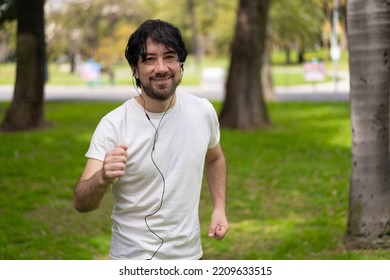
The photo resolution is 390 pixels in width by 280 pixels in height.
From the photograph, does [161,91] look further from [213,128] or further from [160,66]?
[213,128]

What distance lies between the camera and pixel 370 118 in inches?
241

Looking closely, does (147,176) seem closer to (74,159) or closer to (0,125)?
(74,159)

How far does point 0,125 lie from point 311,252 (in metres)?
9.51

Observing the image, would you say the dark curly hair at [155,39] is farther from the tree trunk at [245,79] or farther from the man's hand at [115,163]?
the tree trunk at [245,79]

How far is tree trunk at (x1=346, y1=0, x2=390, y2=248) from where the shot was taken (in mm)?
6031

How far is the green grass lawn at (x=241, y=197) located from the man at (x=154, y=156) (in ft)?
10.9

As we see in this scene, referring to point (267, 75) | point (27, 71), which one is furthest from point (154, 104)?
point (267, 75)

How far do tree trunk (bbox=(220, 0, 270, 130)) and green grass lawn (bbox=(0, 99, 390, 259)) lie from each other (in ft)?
1.55

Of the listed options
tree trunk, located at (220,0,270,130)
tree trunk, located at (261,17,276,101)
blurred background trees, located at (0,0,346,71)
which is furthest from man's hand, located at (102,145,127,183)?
blurred background trees, located at (0,0,346,71)

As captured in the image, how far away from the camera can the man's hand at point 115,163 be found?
245cm

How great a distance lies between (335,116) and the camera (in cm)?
1705

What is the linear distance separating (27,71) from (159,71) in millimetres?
12191

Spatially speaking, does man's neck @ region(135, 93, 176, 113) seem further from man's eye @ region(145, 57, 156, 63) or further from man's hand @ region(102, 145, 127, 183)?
man's hand @ region(102, 145, 127, 183)

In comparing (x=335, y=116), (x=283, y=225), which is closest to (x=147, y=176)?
(x=283, y=225)
